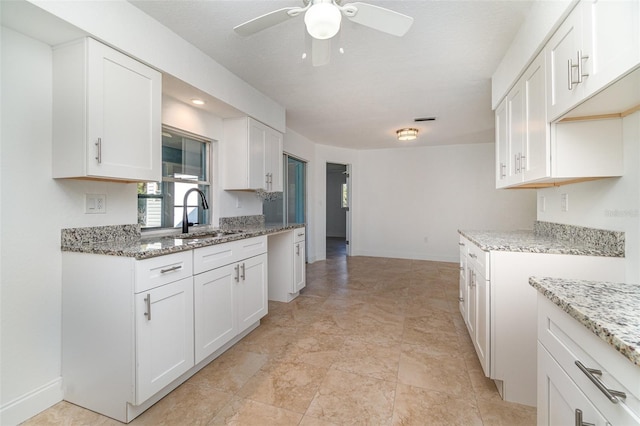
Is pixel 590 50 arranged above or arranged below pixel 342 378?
above

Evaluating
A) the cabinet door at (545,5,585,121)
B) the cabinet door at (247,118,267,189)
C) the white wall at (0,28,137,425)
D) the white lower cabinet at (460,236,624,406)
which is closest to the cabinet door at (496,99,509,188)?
the cabinet door at (545,5,585,121)

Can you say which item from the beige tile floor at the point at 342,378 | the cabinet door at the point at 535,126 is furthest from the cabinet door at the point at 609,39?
the beige tile floor at the point at 342,378

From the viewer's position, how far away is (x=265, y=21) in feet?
4.85

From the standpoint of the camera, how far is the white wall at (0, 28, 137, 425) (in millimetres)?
1502

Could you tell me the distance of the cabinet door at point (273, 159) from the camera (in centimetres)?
336

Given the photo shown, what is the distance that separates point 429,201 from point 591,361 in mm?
5392

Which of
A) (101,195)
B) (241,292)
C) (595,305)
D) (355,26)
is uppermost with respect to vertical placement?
(355,26)

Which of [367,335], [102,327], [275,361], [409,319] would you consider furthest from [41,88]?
[409,319]

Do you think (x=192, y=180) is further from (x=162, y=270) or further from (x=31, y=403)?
(x=31, y=403)

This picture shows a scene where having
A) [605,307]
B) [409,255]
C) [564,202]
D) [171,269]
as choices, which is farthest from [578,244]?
[409,255]

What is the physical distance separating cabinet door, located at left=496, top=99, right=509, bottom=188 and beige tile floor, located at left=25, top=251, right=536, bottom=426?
145cm

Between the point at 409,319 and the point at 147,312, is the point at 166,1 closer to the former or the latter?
the point at 147,312

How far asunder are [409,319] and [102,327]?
255 centimetres

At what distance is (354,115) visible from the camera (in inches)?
152
